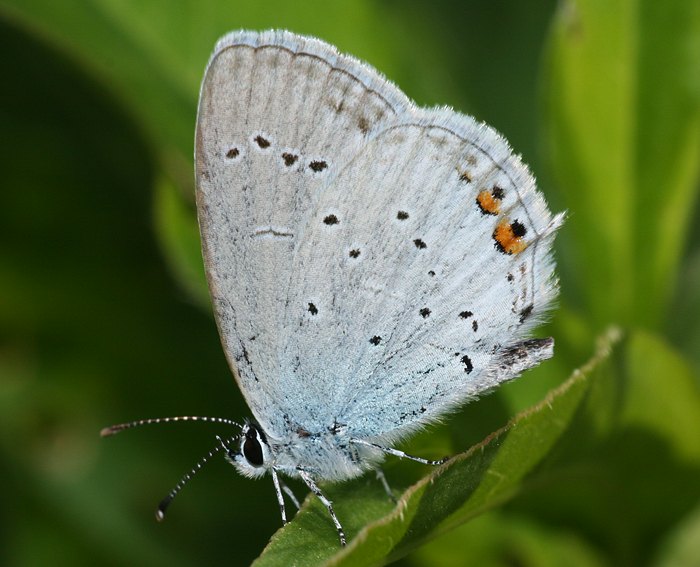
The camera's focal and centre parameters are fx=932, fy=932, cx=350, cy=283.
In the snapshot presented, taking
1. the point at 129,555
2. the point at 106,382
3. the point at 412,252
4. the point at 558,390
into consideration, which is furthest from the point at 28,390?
the point at 558,390

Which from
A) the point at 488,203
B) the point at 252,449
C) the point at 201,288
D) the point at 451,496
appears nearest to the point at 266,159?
the point at 201,288

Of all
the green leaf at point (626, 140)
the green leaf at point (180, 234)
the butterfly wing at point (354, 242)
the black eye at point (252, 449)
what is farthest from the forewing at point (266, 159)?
the green leaf at point (626, 140)

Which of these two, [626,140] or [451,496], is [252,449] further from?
[626,140]

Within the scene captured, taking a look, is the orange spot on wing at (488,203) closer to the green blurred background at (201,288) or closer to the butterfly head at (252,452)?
the green blurred background at (201,288)

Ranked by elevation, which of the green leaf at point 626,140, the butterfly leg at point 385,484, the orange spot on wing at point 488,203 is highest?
the green leaf at point 626,140

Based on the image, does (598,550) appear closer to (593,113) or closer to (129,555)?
(593,113)
